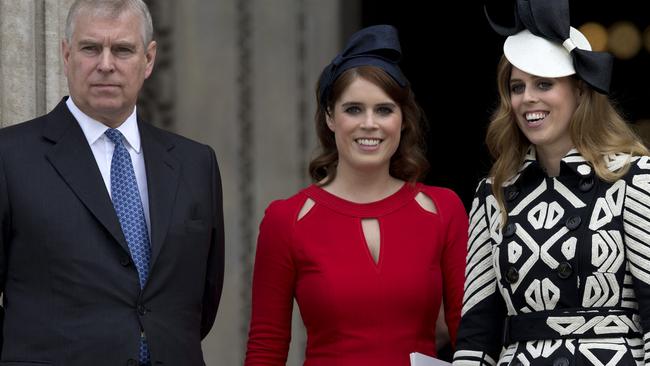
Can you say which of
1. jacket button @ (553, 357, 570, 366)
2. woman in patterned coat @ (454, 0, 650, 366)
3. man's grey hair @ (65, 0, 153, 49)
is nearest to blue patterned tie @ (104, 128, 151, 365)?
man's grey hair @ (65, 0, 153, 49)

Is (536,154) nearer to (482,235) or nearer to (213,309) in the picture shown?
(482,235)

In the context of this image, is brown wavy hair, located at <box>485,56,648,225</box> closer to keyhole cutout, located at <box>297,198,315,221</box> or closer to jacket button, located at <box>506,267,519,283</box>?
jacket button, located at <box>506,267,519,283</box>

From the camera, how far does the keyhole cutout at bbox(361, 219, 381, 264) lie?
487cm

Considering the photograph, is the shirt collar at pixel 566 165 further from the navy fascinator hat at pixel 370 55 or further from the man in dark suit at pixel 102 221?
the man in dark suit at pixel 102 221

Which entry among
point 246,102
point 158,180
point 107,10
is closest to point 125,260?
point 158,180

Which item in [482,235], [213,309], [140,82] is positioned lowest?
[213,309]

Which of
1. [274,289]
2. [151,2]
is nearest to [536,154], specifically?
[274,289]

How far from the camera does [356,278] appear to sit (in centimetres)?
479

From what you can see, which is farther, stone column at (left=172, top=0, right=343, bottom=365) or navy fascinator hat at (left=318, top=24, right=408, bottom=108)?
stone column at (left=172, top=0, right=343, bottom=365)

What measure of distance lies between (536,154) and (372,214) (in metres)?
0.74

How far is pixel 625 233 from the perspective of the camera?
13.3 feet

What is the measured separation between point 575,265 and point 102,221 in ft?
3.99

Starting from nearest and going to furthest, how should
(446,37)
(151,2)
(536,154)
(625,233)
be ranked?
(625,233), (536,154), (151,2), (446,37)

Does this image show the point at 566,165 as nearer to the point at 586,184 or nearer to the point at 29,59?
the point at 586,184
